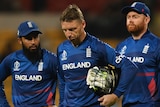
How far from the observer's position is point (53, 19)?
15438 mm

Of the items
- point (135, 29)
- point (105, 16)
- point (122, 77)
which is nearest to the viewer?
point (122, 77)

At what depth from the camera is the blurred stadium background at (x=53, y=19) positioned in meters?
13.4

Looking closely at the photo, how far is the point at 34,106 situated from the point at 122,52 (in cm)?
120

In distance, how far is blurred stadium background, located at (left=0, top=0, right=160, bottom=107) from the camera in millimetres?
13398

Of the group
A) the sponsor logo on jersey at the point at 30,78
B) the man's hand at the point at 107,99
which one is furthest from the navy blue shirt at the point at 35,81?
→ the man's hand at the point at 107,99

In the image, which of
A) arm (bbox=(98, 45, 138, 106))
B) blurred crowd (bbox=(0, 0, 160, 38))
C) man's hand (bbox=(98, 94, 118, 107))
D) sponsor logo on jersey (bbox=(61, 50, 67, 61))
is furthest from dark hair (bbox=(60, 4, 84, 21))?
blurred crowd (bbox=(0, 0, 160, 38))

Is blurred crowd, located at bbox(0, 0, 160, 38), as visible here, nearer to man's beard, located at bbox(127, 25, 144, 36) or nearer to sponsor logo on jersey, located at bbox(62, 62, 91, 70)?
man's beard, located at bbox(127, 25, 144, 36)

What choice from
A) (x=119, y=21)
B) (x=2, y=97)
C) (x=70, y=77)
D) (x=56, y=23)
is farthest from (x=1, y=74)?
(x=56, y=23)

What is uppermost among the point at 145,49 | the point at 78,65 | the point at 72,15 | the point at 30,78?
the point at 72,15

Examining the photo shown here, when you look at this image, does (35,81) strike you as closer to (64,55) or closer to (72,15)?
(64,55)

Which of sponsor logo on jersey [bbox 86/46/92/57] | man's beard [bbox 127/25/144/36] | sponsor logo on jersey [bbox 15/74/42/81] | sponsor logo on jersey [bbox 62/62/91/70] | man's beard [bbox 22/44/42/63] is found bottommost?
sponsor logo on jersey [bbox 15/74/42/81]

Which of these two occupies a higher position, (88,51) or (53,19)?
(53,19)

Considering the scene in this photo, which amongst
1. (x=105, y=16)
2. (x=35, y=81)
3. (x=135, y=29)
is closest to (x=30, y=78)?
(x=35, y=81)

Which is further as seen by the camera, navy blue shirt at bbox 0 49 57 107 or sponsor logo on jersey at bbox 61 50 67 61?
navy blue shirt at bbox 0 49 57 107
